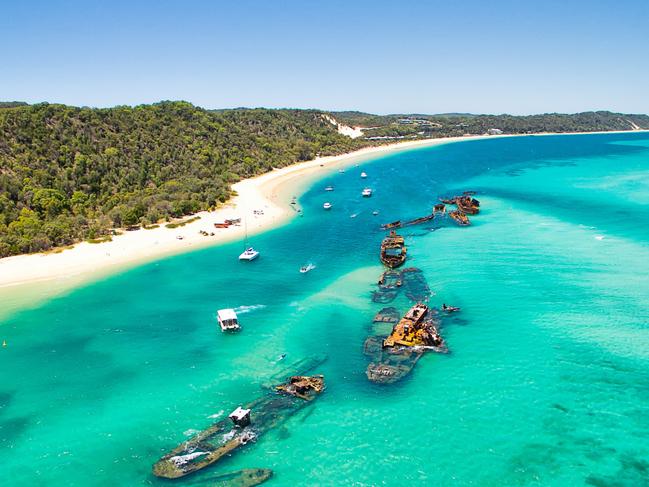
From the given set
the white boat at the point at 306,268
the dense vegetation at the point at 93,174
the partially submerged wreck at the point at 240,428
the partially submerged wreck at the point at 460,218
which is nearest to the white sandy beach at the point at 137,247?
the dense vegetation at the point at 93,174

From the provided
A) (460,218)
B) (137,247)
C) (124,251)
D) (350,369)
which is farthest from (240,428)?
(460,218)

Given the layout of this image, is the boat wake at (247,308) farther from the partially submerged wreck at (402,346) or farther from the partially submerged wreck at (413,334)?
the partially submerged wreck at (413,334)

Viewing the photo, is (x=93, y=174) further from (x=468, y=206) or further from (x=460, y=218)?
(x=468, y=206)

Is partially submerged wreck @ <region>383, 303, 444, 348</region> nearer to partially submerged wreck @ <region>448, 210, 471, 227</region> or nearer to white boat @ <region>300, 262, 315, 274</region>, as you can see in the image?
white boat @ <region>300, 262, 315, 274</region>

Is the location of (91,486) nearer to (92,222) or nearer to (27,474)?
(27,474)

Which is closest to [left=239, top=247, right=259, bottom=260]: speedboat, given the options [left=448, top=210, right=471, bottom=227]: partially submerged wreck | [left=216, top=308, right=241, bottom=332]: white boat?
[left=216, top=308, right=241, bottom=332]: white boat

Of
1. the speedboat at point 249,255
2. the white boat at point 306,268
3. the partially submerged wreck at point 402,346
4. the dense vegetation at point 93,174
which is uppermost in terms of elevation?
the dense vegetation at point 93,174

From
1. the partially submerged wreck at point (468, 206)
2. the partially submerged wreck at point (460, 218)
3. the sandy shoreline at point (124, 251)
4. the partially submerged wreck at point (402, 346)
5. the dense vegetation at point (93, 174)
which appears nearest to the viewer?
the partially submerged wreck at point (402, 346)
